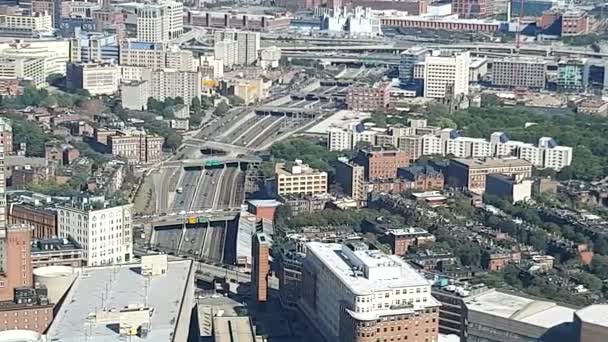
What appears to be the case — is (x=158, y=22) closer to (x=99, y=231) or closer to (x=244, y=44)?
(x=244, y=44)

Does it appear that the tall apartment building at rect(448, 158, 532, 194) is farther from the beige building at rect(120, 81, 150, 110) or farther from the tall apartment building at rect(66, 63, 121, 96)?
the tall apartment building at rect(66, 63, 121, 96)

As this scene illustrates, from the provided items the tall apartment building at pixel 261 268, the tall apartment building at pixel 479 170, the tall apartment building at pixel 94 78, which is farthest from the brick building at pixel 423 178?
the tall apartment building at pixel 94 78

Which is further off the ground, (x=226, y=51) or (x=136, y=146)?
(x=226, y=51)

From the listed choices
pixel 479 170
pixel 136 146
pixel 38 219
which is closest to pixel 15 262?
pixel 38 219

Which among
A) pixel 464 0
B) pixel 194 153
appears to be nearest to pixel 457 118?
pixel 194 153

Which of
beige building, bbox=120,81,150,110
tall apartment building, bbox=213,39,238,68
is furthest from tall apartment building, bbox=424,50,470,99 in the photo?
beige building, bbox=120,81,150,110

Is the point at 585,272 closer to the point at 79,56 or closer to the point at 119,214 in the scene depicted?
the point at 119,214
